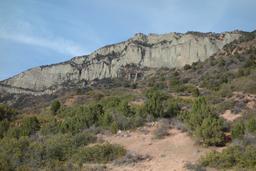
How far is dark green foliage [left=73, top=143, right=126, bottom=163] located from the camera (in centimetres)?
1714

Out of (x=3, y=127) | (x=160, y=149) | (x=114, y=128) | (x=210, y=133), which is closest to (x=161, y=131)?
(x=160, y=149)

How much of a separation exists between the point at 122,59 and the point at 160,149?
6656 centimetres

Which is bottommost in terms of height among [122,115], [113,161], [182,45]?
[113,161]

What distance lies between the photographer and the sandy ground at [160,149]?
16.0m

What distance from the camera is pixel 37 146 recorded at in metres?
18.5

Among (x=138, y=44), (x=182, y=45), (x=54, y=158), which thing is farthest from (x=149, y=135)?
(x=138, y=44)

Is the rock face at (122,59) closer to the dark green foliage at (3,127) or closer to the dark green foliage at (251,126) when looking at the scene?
the dark green foliage at (3,127)

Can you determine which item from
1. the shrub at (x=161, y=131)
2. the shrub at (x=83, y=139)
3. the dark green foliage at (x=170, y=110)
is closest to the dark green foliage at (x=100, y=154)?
the shrub at (x=83, y=139)

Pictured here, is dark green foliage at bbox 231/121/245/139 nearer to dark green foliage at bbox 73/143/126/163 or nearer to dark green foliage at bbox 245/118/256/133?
dark green foliage at bbox 245/118/256/133

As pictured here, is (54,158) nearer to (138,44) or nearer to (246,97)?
(246,97)

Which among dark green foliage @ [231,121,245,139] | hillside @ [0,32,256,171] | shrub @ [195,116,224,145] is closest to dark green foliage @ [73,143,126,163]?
hillside @ [0,32,256,171]

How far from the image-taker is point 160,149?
18047 mm

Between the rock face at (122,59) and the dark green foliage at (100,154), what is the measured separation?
Result: 56.0 m

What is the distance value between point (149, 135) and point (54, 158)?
16.5ft
